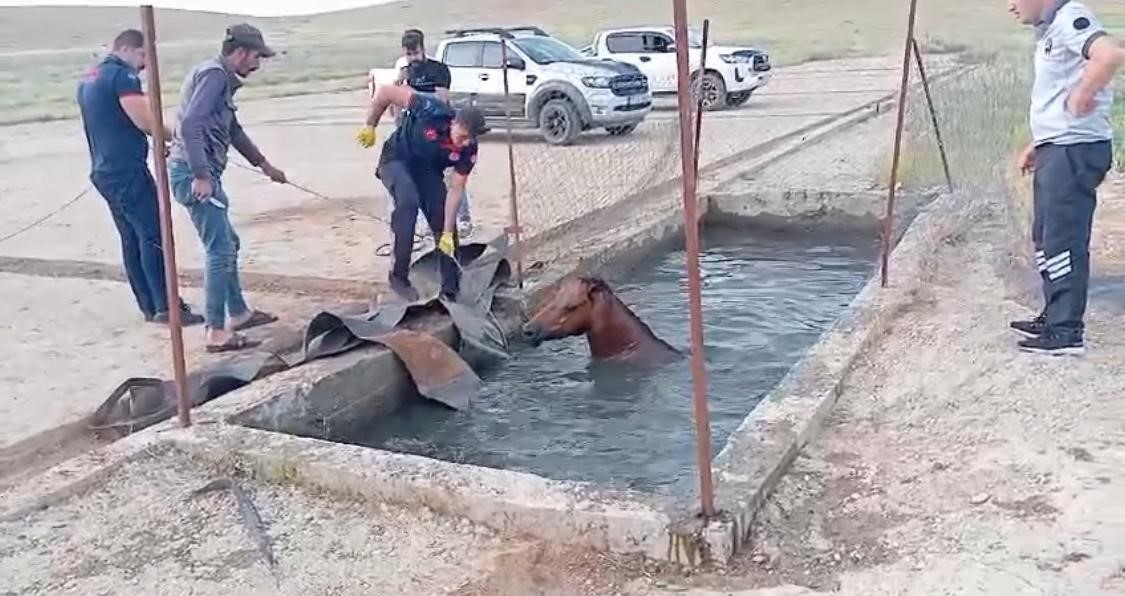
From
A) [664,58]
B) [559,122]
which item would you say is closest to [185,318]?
[559,122]

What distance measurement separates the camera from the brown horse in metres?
7.77

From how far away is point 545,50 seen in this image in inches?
782

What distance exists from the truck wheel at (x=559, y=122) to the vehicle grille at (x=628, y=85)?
74 centimetres

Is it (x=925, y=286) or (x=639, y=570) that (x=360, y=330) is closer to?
(x=639, y=570)

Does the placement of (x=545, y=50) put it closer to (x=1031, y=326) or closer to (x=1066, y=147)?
(x=1031, y=326)

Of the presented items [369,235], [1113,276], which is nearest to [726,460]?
[1113,276]

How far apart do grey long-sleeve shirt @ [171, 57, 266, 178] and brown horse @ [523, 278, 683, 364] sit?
87.9 inches

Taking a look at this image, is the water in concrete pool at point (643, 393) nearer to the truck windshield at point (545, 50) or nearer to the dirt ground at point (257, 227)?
the dirt ground at point (257, 227)

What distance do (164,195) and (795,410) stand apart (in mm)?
3021

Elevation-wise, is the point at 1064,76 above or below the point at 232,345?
above

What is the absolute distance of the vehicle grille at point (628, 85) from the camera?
61.7 ft

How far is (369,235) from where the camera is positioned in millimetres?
11391

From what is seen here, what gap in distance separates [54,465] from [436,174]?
3575mm

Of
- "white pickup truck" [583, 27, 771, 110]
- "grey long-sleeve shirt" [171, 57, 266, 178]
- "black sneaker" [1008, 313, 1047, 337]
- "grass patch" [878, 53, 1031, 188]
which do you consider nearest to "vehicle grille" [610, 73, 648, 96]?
"white pickup truck" [583, 27, 771, 110]
